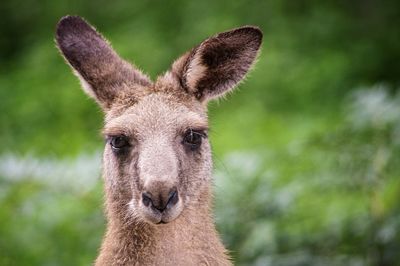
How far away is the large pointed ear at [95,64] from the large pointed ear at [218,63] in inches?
10.8

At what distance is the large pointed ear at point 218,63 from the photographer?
672 cm

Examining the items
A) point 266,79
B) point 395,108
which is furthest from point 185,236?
point 266,79

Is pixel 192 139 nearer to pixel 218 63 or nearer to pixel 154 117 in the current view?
pixel 154 117

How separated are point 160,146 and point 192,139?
32 cm

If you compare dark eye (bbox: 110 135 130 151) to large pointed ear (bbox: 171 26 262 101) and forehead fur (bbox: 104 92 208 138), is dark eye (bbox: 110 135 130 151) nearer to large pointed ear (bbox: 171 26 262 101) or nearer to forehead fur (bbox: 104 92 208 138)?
forehead fur (bbox: 104 92 208 138)

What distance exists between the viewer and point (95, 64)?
7.00m

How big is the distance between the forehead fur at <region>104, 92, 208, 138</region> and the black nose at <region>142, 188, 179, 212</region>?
48 cm

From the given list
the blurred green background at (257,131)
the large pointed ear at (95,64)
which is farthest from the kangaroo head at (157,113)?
the blurred green background at (257,131)

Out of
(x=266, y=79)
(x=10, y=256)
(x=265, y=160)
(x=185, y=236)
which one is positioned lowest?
(x=185, y=236)

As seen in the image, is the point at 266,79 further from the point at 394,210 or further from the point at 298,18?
the point at 394,210

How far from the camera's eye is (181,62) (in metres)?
6.82

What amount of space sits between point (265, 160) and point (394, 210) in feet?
3.82

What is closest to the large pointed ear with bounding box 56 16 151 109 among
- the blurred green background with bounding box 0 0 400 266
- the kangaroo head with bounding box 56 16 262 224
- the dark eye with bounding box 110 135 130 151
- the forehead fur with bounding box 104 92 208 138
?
the kangaroo head with bounding box 56 16 262 224

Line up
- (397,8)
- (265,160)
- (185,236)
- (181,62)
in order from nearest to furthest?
(185,236), (181,62), (265,160), (397,8)
